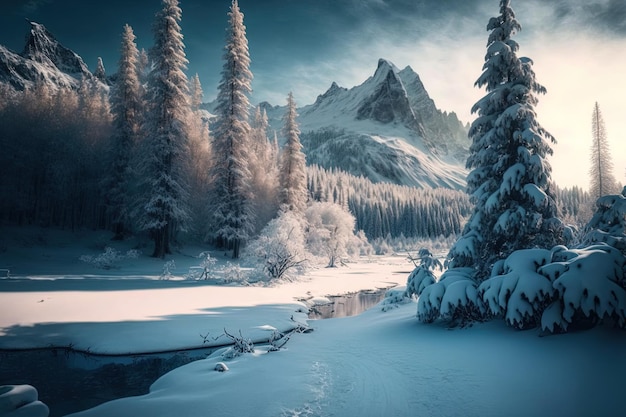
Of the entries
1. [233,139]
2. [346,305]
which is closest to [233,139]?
[233,139]

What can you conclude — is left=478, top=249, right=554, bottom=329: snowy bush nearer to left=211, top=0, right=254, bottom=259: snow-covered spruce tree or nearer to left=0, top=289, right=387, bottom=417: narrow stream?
left=0, top=289, right=387, bottom=417: narrow stream

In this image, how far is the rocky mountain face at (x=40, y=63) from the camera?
10275cm

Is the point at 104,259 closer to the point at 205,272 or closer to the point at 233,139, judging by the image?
the point at 205,272

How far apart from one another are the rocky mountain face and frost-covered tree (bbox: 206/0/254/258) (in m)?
78.6

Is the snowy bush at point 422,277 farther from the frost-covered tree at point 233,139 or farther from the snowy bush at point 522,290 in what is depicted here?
the frost-covered tree at point 233,139

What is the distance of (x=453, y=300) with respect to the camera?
9.22 m

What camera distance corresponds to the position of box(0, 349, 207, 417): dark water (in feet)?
24.3

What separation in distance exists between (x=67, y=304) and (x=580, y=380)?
1750cm

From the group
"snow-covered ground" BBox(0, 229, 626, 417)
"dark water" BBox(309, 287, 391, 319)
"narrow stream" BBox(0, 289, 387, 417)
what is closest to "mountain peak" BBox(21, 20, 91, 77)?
"snow-covered ground" BBox(0, 229, 626, 417)

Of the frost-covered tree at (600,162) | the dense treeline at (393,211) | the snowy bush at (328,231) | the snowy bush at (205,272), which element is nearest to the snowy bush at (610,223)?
the snowy bush at (205,272)

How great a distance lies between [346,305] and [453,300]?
11418 mm

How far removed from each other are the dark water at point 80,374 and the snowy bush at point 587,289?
10194 mm

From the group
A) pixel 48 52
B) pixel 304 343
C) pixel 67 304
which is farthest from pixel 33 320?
pixel 48 52

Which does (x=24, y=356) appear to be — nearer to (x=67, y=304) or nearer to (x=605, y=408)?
(x=67, y=304)
